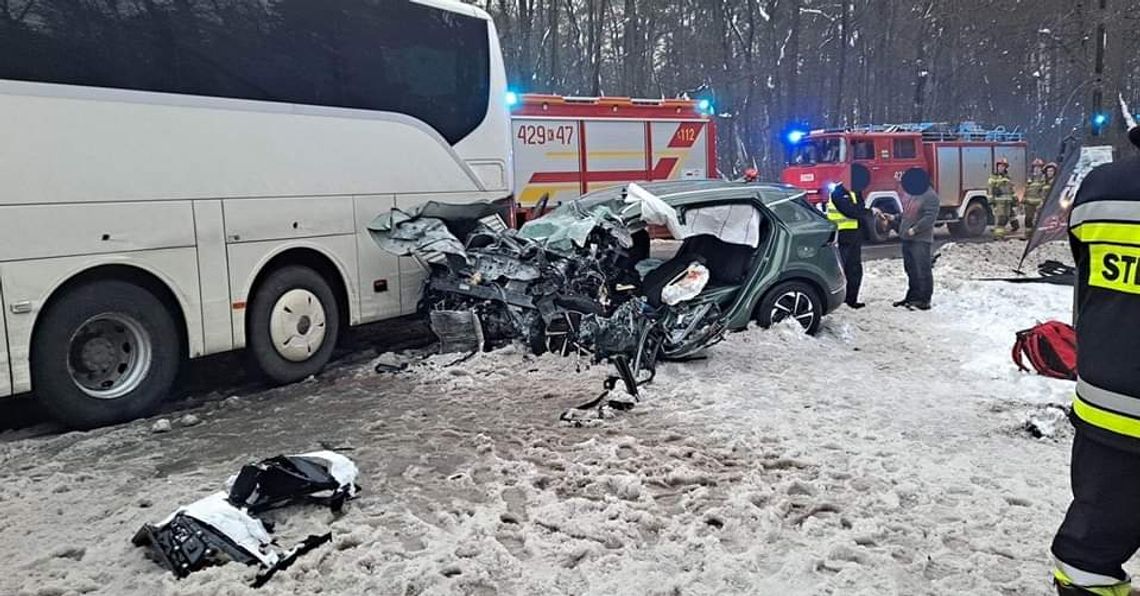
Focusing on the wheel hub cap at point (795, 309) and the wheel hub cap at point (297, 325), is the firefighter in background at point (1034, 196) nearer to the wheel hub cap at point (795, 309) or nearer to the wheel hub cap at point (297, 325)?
the wheel hub cap at point (795, 309)

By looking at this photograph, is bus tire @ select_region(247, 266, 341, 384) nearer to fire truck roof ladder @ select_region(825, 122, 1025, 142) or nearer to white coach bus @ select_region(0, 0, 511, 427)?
white coach bus @ select_region(0, 0, 511, 427)

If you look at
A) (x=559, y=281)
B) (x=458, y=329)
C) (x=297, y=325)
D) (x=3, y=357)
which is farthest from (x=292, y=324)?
(x=559, y=281)

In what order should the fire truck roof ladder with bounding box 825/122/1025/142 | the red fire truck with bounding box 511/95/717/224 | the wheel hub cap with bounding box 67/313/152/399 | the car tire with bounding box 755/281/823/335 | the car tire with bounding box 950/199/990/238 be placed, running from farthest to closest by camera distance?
the car tire with bounding box 950/199/990/238, the fire truck roof ladder with bounding box 825/122/1025/142, the red fire truck with bounding box 511/95/717/224, the car tire with bounding box 755/281/823/335, the wheel hub cap with bounding box 67/313/152/399

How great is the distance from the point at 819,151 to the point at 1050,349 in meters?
13.9

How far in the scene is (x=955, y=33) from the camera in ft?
131

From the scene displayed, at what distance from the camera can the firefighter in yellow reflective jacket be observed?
7.72ft

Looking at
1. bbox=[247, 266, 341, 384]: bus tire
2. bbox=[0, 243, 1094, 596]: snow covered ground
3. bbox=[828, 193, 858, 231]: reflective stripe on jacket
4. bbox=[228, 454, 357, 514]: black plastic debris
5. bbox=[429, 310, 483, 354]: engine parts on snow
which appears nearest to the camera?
bbox=[0, 243, 1094, 596]: snow covered ground

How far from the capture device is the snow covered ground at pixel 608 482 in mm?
3551

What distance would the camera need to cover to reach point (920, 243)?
1040cm

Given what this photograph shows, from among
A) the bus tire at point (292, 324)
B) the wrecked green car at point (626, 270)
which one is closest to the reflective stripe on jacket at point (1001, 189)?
the wrecked green car at point (626, 270)

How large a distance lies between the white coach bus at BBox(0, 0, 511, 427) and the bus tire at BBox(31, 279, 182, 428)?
1 centimetres

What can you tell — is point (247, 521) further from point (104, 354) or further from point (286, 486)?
point (104, 354)

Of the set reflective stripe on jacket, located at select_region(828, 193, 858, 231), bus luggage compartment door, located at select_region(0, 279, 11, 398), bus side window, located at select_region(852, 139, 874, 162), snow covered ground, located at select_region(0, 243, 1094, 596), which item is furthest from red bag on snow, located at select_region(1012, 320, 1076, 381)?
bus side window, located at select_region(852, 139, 874, 162)

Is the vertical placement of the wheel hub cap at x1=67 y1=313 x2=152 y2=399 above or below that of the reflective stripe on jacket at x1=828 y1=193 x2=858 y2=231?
below
